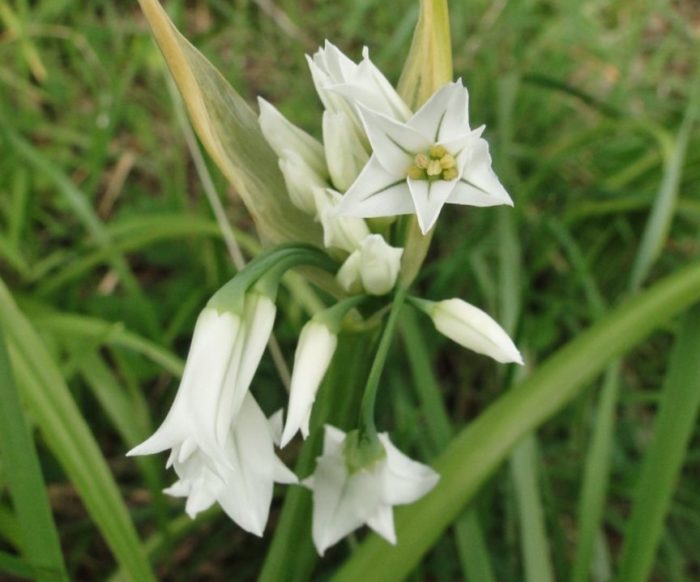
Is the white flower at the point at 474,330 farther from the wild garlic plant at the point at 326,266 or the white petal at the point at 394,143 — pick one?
the white petal at the point at 394,143

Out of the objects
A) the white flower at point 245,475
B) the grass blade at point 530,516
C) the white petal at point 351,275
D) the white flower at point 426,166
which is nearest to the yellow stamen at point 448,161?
the white flower at point 426,166

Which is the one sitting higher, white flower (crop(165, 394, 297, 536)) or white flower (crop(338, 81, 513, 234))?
white flower (crop(338, 81, 513, 234))

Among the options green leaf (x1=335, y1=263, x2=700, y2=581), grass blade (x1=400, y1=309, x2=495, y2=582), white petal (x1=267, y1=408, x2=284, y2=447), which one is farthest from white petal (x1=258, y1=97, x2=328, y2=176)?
grass blade (x1=400, y1=309, x2=495, y2=582)

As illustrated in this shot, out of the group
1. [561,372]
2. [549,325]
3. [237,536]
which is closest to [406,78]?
[561,372]

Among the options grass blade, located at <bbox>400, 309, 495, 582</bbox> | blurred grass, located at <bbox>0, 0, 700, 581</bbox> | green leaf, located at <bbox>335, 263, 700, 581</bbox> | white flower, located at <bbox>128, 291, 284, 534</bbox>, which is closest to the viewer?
white flower, located at <bbox>128, 291, 284, 534</bbox>

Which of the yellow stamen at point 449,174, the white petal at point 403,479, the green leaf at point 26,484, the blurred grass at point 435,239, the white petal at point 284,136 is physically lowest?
the green leaf at point 26,484

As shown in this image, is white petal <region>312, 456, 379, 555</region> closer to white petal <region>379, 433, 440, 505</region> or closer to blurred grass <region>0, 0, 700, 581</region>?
white petal <region>379, 433, 440, 505</region>

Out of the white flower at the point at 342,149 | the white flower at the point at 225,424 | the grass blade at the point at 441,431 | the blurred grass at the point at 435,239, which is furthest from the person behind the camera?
the blurred grass at the point at 435,239

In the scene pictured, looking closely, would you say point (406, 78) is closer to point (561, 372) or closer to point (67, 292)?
point (561, 372)
